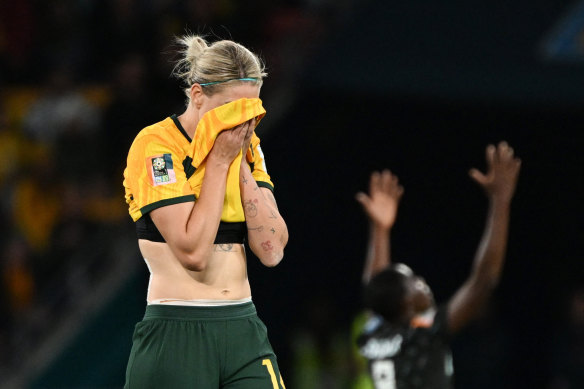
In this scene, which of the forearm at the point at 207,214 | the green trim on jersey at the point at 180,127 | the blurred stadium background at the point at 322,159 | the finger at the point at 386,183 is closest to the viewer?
the forearm at the point at 207,214

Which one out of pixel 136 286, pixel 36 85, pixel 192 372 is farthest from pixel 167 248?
pixel 36 85

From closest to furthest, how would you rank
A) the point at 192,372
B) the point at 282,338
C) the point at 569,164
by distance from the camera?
the point at 192,372 → the point at 282,338 → the point at 569,164

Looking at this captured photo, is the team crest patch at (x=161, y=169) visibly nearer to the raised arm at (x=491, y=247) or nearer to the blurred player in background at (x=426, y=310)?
the blurred player in background at (x=426, y=310)

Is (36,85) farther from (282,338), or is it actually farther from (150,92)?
(282,338)

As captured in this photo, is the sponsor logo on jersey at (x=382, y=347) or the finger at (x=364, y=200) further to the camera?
the finger at (x=364, y=200)

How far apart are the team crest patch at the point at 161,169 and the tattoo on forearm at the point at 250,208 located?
310mm

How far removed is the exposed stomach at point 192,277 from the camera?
13.0 ft

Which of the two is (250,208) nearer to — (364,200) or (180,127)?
(180,127)

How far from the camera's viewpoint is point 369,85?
387 inches

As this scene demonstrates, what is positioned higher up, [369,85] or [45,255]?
[369,85]

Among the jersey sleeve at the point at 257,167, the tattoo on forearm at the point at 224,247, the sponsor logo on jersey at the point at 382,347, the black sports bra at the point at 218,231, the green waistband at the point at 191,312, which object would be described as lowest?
the sponsor logo on jersey at the point at 382,347

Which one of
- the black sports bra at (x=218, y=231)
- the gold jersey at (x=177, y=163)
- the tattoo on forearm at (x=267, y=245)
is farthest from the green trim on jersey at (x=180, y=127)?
the tattoo on forearm at (x=267, y=245)

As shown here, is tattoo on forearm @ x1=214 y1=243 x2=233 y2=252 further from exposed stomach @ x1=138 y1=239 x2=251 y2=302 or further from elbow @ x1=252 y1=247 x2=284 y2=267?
elbow @ x1=252 y1=247 x2=284 y2=267

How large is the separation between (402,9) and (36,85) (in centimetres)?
357
